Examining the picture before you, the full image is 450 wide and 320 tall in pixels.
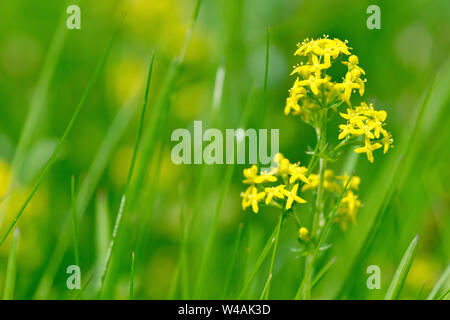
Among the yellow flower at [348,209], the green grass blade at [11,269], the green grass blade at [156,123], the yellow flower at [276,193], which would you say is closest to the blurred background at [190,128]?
the green grass blade at [156,123]

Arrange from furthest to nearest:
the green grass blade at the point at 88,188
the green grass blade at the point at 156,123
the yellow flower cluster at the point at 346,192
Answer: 1. the green grass blade at the point at 88,188
2. the green grass blade at the point at 156,123
3. the yellow flower cluster at the point at 346,192

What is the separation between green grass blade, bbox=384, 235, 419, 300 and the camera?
4.15ft

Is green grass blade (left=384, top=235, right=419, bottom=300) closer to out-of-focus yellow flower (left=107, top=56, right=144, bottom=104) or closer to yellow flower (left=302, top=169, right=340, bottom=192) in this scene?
yellow flower (left=302, top=169, right=340, bottom=192)

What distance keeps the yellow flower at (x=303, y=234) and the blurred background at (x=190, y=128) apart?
27 cm

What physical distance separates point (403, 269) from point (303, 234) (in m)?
0.25

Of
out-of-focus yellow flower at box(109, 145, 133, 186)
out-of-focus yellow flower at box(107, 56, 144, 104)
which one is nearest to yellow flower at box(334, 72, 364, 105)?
out-of-focus yellow flower at box(109, 145, 133, 186)

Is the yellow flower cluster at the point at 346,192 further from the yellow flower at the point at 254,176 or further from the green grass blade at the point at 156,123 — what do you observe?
the green grass blade at the point at 156,123

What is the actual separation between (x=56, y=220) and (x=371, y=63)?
188 cm

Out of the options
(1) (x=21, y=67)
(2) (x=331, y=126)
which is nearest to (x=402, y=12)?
(2) (x=331, y=126)

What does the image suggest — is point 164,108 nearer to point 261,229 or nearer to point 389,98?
point 261,229

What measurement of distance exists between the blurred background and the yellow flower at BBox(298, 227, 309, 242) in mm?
268

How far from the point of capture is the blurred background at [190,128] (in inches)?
75.1

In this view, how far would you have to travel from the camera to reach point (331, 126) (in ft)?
9.23

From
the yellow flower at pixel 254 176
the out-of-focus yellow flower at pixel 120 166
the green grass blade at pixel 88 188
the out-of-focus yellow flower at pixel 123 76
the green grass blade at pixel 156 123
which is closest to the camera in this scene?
the yellow flower at pixel 254 176
